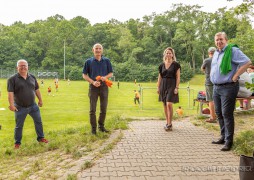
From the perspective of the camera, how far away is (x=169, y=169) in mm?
4066

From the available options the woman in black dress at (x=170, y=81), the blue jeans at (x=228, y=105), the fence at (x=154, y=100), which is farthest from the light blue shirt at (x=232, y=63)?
the fence at (x=154, y=100)

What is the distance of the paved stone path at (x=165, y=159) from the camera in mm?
3842

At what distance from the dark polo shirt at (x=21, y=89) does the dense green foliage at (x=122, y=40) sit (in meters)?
64.5

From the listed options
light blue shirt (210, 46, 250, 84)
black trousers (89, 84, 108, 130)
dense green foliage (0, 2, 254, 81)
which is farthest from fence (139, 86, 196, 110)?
dense green foliage (0, 2, 254, 81)

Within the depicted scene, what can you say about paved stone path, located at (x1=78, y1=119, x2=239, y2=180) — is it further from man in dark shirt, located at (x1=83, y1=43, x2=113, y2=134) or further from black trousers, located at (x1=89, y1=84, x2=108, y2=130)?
man in dark shirt, located at (x1=83, y1=43, x2=113, y2=134)

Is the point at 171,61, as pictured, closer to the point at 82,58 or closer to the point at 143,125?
the point at 143,125

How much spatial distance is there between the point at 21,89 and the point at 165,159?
117 inches

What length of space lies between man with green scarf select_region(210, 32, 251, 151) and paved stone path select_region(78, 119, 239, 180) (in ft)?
1.44

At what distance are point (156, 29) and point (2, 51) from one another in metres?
42.4

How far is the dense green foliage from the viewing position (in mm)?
73875

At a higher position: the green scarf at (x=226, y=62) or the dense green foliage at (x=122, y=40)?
the dense green foliage at (x=122, y=40)

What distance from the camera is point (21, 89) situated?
5711mm

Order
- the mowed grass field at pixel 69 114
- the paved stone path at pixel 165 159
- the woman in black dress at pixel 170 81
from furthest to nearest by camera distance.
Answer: the mowed grass field at pixel 69 114, the woman in black dress at pixel 170 81, the paved stone path at pixel 165 159

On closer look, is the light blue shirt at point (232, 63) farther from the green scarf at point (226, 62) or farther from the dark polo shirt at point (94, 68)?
the dark polo shirt at point (94, 68)
